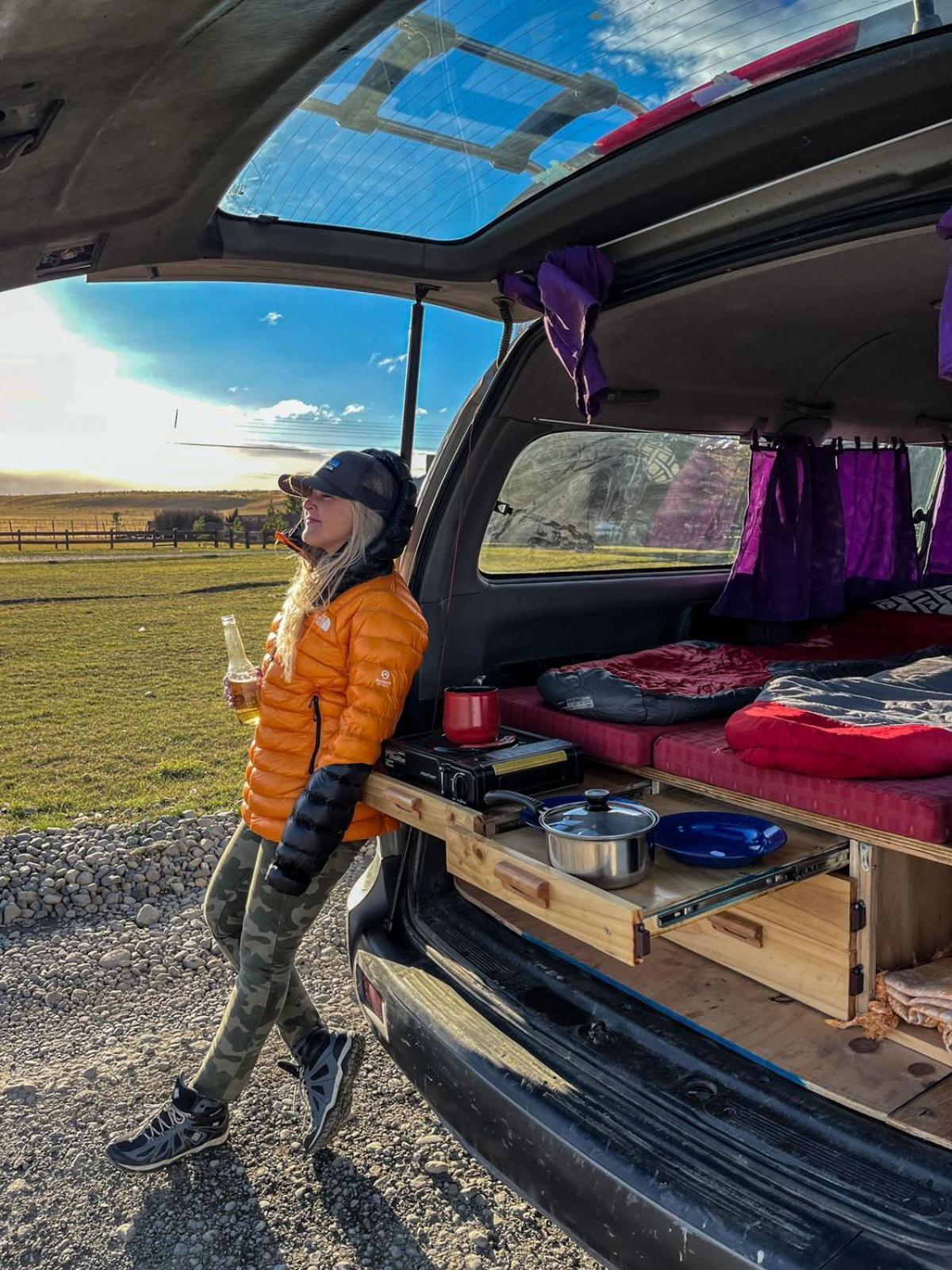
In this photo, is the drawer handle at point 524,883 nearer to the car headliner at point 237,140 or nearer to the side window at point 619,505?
the car headliner at point 237,140

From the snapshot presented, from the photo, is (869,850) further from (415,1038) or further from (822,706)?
(415,1038)

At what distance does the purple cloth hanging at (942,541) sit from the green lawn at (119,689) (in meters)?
3.50

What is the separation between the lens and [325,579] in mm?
2658

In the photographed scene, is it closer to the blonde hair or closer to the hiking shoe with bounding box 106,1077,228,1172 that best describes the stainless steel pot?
the blonde hair

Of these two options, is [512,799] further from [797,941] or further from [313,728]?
[797,941]

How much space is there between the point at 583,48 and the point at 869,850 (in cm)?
183

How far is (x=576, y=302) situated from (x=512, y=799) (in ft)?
4.42

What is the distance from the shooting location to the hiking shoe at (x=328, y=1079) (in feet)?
8.89

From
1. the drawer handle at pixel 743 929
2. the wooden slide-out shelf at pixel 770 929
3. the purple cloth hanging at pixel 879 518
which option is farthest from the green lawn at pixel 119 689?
the purple cloth hanging at pixel 879 518

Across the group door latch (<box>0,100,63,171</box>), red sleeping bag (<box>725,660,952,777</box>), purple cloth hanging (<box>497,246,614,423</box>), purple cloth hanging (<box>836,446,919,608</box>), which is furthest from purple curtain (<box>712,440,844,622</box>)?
door latch (<box>0,100,63,171</box>)

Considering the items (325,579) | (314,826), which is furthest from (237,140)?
(314,826)

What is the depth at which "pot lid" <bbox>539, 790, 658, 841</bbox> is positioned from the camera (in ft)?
6.15

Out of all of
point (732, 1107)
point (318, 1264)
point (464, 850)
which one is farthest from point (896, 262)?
point (318, 1264)

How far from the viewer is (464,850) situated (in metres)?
2.18
